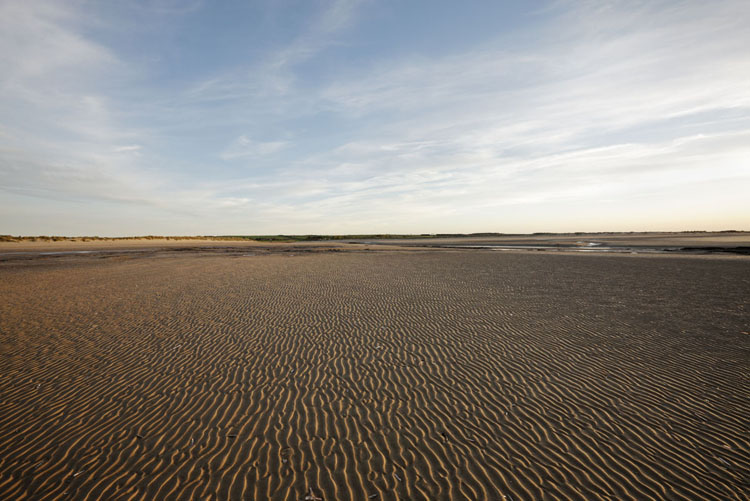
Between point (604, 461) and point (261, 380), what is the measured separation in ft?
20.9

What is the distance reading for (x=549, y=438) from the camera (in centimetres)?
516

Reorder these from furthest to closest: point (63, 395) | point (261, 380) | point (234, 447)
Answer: point (261, 380) → point (63, 395) → point (234, 447)

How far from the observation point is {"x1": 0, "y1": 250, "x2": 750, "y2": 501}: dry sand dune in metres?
4.34

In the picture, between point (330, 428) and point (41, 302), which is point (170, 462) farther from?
point (41, 302)

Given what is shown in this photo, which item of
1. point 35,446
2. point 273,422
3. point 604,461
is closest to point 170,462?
point 273,422

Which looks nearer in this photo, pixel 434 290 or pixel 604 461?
pixel 604 461

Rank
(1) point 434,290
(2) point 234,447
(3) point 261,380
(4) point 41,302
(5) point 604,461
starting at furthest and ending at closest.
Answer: (1) point 434,290, (4) point 41,302, (3) point 261,380, (2) point 234,447, (5) point 604,461

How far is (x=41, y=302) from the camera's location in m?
14.5

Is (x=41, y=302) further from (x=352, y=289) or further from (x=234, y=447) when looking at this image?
(x=234, y=447)

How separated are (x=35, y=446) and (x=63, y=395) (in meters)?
1.89

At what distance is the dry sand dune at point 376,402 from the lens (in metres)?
4.34

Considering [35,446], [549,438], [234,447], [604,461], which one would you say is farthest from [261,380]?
[604,461]

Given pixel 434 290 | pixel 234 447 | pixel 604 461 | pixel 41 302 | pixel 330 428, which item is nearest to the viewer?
pixel 604 461

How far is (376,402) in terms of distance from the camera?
6.27 meters
